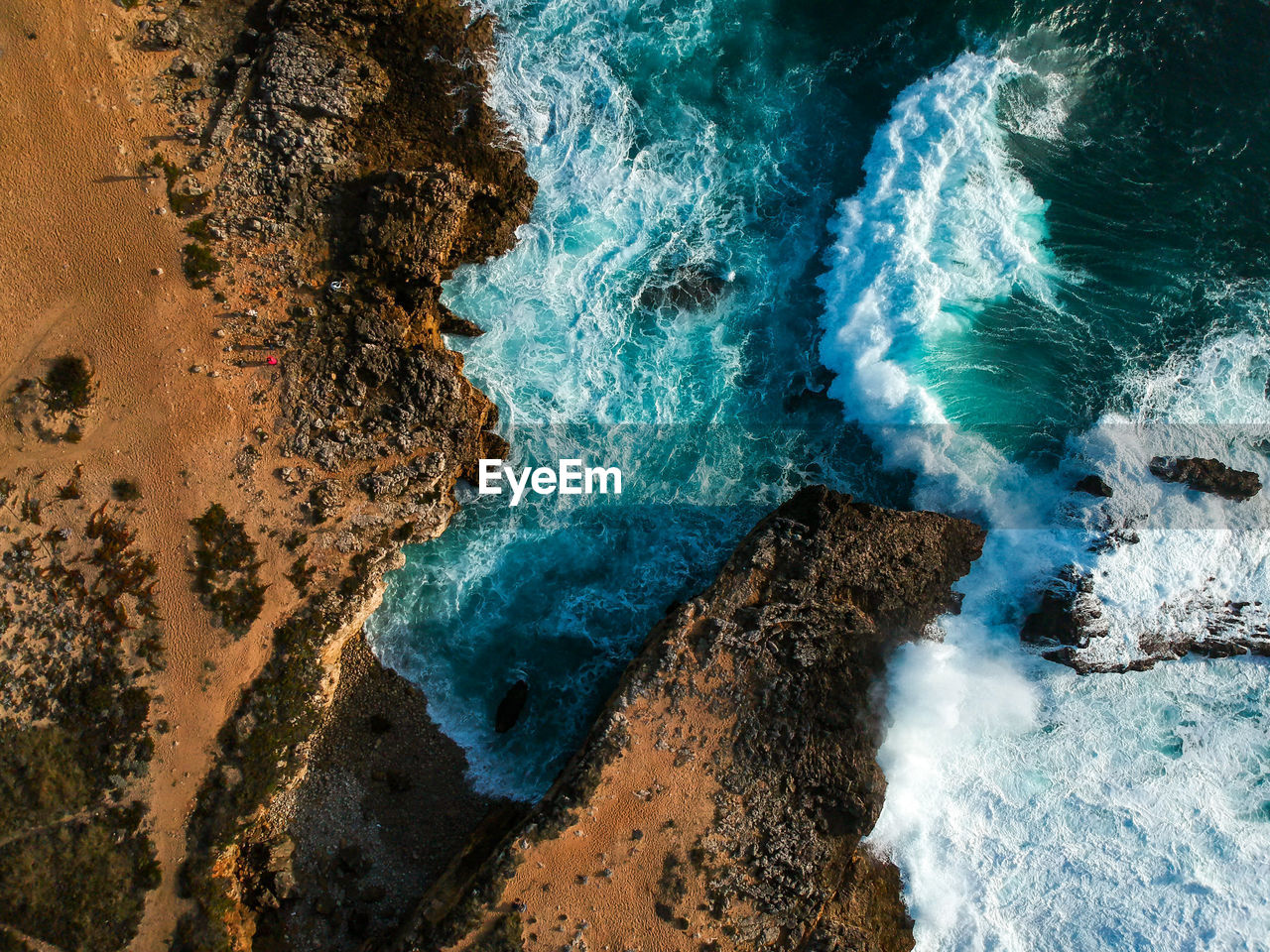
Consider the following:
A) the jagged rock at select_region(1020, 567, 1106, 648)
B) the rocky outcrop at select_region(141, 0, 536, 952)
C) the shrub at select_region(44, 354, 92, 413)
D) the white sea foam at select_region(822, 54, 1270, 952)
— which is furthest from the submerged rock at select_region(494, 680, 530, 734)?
the jagged rock at select_region(1020, 567, 1106, 648)

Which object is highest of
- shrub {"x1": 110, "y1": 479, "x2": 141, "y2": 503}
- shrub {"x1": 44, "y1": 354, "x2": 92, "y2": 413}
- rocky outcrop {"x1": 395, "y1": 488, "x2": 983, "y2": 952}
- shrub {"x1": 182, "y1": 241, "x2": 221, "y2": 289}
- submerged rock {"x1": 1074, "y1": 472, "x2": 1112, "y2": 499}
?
shrub {"x1": 182, "y1": 241, "x2": 221, "y2": 289}

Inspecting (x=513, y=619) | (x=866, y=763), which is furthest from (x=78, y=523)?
(x=866, y=763)

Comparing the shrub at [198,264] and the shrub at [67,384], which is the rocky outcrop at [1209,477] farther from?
the shrub at [67,384]

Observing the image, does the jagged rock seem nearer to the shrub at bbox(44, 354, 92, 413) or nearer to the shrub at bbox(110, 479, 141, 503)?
the shrub at bbox(110, 479, 141, 503)

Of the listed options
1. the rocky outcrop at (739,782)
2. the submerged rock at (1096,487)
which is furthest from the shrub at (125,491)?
the submerged rock at (1096,487)

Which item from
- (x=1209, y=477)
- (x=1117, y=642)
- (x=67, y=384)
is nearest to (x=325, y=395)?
(x=67, y=384)

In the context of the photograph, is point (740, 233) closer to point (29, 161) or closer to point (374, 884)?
point (29, 161)
